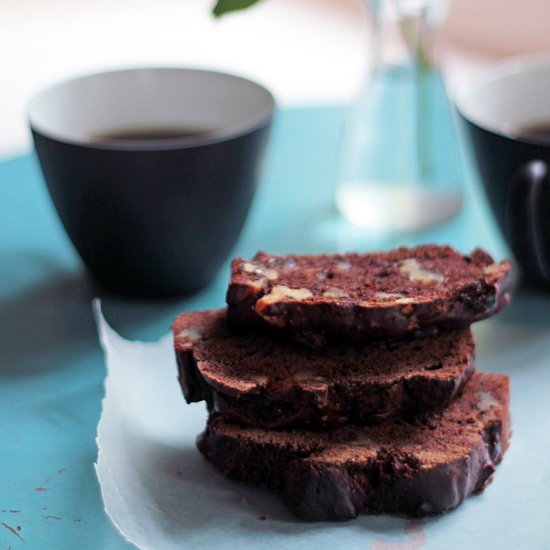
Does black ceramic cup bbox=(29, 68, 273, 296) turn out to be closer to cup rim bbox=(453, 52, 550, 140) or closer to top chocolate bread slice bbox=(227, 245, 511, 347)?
top chocolate bread slice bbox=(227, 245, 511, 347)

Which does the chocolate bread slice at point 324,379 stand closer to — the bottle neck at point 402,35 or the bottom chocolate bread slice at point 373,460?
the bottom chocolate bread slice at point 373,460

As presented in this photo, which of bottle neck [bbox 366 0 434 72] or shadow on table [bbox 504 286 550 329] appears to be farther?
bottle neck [bbox 366 0 434 72]

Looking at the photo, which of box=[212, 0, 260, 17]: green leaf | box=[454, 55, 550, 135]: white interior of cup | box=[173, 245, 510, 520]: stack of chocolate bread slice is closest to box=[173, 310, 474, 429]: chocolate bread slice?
box=[173, 245, 510, 520]: stack of chocolate bread slice

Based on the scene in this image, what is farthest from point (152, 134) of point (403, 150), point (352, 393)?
point (352, 393)

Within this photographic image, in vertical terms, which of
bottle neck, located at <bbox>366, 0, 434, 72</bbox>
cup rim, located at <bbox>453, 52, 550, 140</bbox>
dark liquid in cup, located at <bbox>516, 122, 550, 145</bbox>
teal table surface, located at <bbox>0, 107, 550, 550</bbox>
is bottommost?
teal table surface, located at <bbox>0, 107, 550, 550</bbox>

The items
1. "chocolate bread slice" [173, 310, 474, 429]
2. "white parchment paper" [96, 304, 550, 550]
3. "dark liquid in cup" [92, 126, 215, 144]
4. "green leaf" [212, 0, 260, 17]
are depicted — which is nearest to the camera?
"white parchment paper" [96, 304, 550, 550]

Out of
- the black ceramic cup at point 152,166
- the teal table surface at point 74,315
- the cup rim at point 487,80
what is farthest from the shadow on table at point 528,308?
the black ceramic cup at point 152,166
